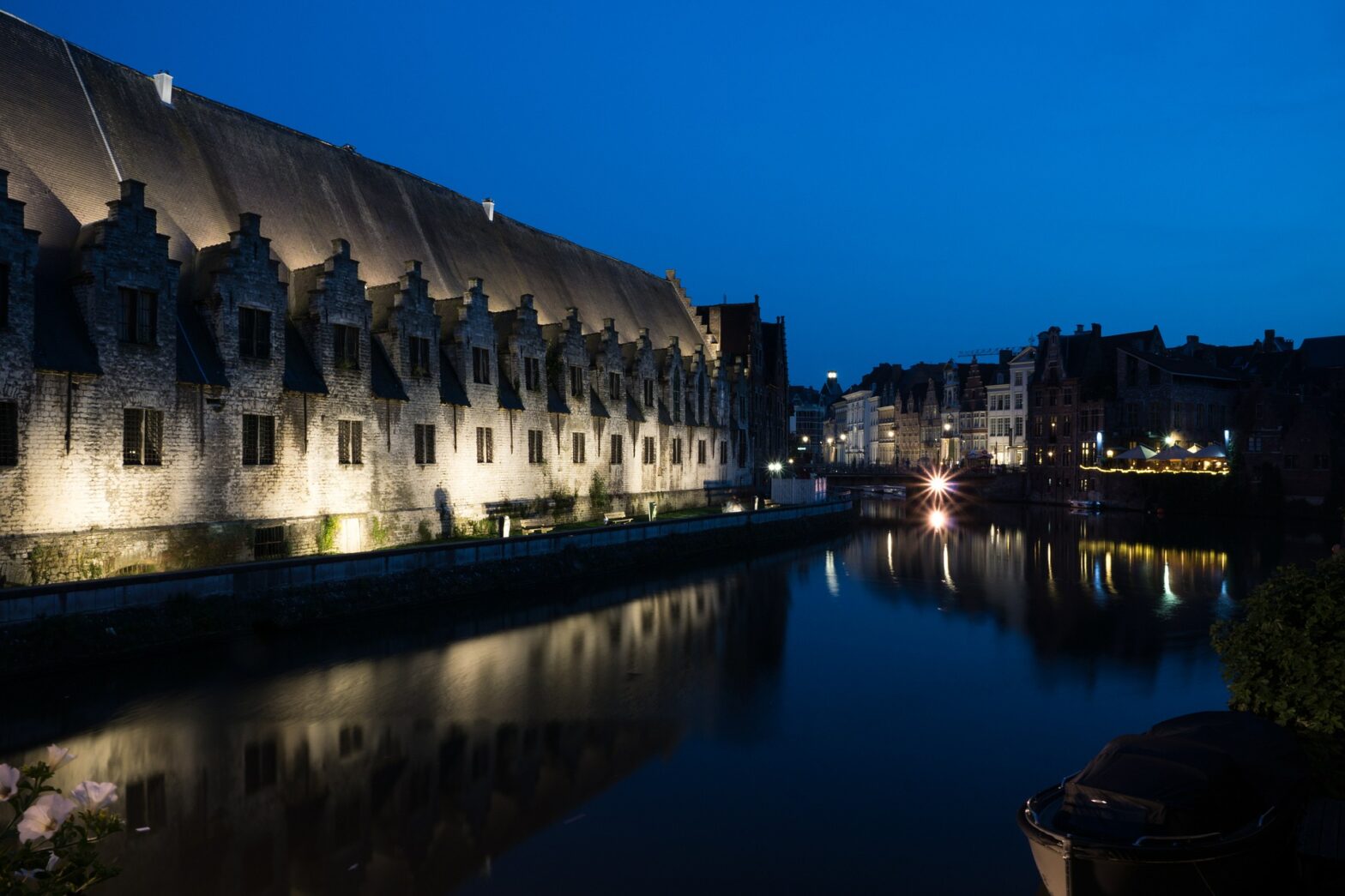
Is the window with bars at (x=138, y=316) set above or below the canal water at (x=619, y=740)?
above

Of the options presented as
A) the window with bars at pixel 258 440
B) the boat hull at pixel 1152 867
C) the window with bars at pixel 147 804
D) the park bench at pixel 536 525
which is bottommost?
the window with bars at pixel 147 804

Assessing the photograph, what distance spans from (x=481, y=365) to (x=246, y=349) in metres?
11.0

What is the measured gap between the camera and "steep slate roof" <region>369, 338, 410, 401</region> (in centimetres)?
3142

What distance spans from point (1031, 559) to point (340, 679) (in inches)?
1388

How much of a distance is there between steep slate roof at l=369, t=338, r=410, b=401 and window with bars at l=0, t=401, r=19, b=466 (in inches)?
443

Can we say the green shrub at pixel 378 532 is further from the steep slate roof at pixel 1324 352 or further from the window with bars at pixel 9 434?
the steep slate roof at pixel 1324 352

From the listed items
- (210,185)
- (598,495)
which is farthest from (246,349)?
(598,495)

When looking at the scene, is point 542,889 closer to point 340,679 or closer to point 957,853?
point 957,853

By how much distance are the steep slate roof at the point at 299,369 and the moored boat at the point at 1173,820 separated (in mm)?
24812

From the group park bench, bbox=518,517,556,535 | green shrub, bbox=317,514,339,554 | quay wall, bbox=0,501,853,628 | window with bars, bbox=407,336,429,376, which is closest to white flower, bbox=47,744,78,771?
quay wall, bbox=0,501,853,628

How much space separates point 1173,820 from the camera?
8.34m

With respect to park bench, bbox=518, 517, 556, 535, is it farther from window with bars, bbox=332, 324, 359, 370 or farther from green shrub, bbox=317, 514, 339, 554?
window with bars, bbox=332, 324, 359, 370

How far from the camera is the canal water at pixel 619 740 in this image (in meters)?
11.0

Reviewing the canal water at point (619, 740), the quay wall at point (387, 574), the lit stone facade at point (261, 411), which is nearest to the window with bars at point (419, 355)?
the lit stone facade at point (261, 411)
